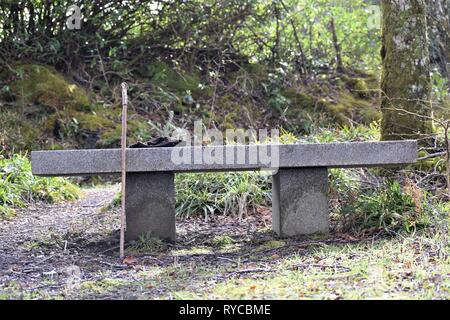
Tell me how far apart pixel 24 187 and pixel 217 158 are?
2864 mm

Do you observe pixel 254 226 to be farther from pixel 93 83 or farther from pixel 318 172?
pixel 93 83

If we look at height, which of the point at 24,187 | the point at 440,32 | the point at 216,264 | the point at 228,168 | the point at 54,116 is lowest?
the point at 216,264

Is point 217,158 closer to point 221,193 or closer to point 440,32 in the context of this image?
point 221,193

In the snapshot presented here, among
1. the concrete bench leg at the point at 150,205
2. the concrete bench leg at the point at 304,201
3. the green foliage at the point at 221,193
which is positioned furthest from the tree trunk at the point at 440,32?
the concrete bench leg at the point at 150,205

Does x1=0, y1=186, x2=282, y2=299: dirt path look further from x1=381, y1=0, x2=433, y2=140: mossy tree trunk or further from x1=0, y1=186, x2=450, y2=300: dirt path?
x1=381, y1=0, x2=433, y2=140: mossy tree trunk

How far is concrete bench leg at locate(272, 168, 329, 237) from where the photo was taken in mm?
4414

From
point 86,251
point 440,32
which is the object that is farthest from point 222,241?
point 440,32

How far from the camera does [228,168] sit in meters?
4.14

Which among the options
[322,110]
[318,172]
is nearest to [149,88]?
[322,110]

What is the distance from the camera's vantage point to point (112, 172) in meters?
4.10

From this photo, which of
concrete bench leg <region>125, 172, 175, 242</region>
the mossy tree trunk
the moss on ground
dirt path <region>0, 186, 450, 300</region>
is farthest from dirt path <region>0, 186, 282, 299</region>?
the moss on ground

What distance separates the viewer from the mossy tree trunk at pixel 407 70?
5.16 m

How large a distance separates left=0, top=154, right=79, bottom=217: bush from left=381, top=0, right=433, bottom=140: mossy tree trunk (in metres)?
3.24
